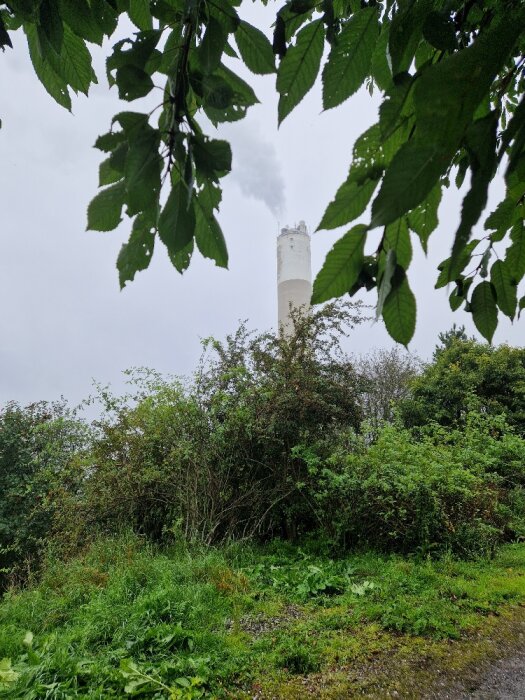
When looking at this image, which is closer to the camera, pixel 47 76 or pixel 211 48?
pixel 211 48

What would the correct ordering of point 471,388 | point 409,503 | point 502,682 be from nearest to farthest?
point 502,682
point 409,503
point 471,388

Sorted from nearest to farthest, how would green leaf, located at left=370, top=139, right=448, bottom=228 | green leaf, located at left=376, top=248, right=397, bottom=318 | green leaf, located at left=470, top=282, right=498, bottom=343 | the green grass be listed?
1. green leaf, located at left=370, top=139, right=448, bottom=228
2. green leaf, located at left=376, top=248, right=397, bottom=318
3. green leaf, located at left=470, top=282, right=498, bottom=343
4. the green grass

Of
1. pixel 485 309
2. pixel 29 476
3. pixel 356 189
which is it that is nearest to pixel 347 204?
pixel 356 189

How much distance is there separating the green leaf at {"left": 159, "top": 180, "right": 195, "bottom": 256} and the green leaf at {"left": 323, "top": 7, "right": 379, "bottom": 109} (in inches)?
10.8

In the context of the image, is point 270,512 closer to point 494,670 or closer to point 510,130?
point 494,670

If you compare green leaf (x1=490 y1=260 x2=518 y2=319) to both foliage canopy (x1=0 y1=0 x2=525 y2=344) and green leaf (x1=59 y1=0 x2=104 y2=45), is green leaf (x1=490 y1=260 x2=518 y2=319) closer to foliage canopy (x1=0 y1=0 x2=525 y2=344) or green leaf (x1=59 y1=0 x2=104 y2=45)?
foliage canopy (x1=0 y1=0 x2=525 y2=344)

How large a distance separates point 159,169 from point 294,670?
3.01 m

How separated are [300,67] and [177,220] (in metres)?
0.32

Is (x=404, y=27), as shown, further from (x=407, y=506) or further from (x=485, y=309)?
(x=407, y=506)

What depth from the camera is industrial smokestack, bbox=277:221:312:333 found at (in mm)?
19969

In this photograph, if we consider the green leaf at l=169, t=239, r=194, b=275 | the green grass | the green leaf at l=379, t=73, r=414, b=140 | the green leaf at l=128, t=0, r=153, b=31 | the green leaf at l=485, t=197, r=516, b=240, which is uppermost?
the green leaf at l=128, t=0, r=153, b=31

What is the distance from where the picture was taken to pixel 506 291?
2.66 ft

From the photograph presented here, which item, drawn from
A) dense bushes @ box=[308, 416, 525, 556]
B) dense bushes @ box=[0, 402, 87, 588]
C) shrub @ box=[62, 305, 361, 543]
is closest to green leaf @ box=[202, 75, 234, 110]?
dense bushes @ box=[308, 416, 525, 556]

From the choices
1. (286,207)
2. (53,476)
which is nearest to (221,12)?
(286,207)
